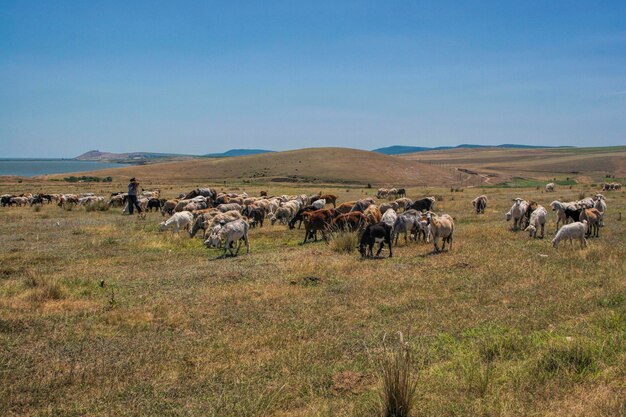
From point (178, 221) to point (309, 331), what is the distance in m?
14.1

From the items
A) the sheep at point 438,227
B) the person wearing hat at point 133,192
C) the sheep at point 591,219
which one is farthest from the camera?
the person wearing hat at point 133,192

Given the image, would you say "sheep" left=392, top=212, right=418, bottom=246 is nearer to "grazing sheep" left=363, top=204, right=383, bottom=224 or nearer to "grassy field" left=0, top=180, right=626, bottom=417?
"grassy field" left=0, top=180, right=626, bottom=417

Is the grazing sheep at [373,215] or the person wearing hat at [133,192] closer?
the grazing sheep at [373,215]

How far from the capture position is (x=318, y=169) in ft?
279

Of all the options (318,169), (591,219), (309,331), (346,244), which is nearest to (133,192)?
(346,244)

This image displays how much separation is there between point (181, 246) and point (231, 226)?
9.08 ft

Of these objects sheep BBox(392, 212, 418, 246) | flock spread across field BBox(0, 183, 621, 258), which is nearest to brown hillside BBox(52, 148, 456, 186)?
flock spread across field BBox(0, 183, 621, 258)

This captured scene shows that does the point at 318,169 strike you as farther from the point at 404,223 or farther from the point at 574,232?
the point at 574,232

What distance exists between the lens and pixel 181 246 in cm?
1819

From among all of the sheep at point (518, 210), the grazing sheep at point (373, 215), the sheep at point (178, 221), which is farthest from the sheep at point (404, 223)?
the sheep at point (178, 221)

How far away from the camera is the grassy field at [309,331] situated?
6.11 metres

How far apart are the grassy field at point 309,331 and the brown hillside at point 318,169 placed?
6124cm

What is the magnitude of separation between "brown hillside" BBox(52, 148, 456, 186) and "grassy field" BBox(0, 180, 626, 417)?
61237 millimetres

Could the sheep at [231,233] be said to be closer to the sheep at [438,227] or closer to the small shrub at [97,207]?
the sheep at [438,227]
